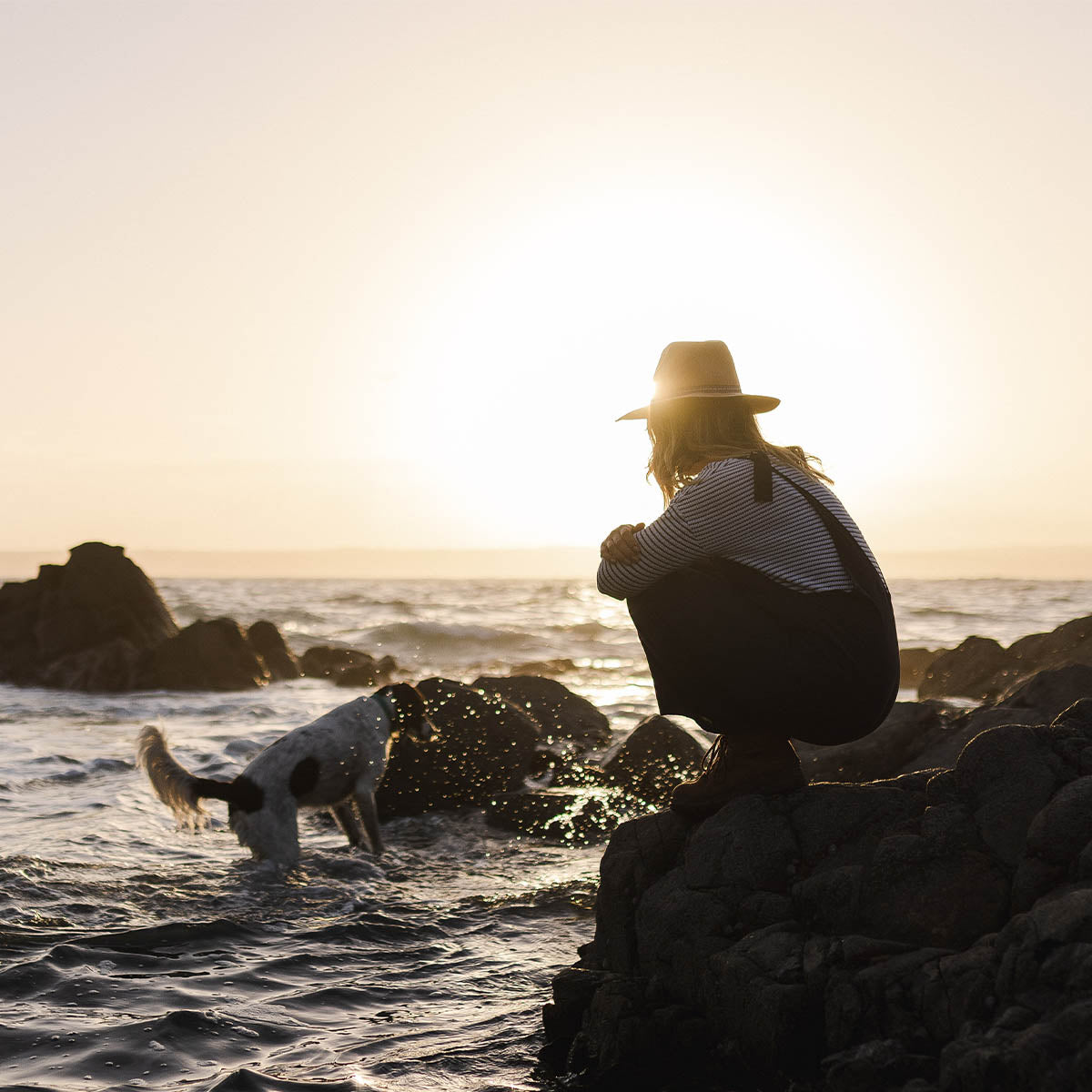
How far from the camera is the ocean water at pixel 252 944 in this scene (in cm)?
410

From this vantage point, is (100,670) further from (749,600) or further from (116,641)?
(749,600)

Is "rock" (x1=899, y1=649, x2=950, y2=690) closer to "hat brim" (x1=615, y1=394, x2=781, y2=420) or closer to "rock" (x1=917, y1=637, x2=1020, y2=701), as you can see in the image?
"rock" (x1=917, y1=637, x2=1020, y2=701)

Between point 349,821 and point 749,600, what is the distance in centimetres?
484

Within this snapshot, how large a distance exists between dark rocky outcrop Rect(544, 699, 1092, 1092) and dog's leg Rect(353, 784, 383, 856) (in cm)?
366

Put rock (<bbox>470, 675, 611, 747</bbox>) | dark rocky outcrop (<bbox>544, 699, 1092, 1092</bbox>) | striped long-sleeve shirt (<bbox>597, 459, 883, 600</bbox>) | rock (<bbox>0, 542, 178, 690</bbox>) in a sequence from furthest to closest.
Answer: rock (<bbox>0, 542, 178, 690</bbox>)
rock (<bbox>470, 675, 611, 747</bbox>)
striped long-sleeve shirt (<bbox>597, 459, 883, 600</bbox>)
dark rocky outcrop (<bbox>544, 699, 1092, 1092</bbox>)

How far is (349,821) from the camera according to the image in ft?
26.1

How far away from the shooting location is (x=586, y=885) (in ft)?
21.6

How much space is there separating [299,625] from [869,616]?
38.1m

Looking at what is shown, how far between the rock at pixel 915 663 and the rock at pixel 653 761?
1037 cm

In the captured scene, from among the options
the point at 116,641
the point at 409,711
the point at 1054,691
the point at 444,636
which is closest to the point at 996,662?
the point at 1054,691

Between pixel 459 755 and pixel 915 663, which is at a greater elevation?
pixel 459 755

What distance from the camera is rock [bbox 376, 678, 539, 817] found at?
30.0 feet

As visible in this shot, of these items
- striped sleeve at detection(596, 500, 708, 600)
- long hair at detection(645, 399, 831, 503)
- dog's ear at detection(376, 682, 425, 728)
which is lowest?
dog's ear at detection(376, 682, 425, 728)

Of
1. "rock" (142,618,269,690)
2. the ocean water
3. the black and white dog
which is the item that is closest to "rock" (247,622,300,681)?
"rock" (142,618,269,690)
